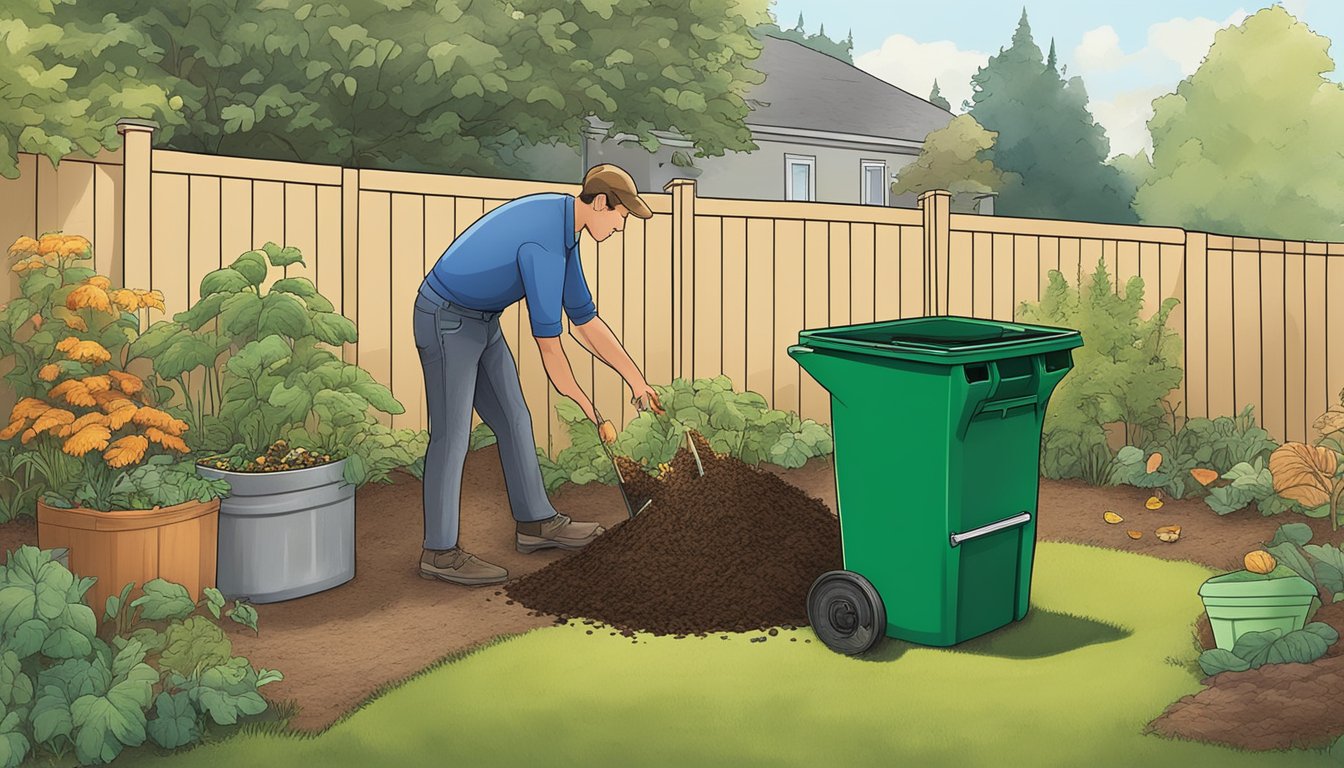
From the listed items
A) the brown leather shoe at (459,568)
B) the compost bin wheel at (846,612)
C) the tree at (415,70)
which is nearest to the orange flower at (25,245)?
the brown leather shoe at (459,568)

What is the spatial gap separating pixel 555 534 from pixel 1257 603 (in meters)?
2.79

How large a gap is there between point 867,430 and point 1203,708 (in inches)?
49.4

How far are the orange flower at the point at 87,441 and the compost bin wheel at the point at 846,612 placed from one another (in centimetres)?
258

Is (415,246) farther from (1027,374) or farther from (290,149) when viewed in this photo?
(290,149)

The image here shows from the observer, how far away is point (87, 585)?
3.05 m

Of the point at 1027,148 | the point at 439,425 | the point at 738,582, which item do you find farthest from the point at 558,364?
the point at 1027,148

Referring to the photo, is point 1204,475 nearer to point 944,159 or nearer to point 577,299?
point 577,299

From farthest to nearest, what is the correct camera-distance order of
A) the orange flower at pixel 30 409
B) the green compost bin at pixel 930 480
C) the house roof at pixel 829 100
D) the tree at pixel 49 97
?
1. the house roof at pixel 829 100
2. the tree at pixel 49 97
3. the orange flower at pixel 30 409
4. the green compost bin at pixel 930 480

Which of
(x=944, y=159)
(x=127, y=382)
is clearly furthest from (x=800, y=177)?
(x=127, y=382)

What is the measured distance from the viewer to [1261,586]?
3268 millimetres

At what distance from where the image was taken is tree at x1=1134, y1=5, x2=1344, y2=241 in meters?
21.8

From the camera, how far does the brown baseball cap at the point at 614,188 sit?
13.7ft

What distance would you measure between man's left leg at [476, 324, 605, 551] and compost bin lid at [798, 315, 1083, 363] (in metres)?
1.41

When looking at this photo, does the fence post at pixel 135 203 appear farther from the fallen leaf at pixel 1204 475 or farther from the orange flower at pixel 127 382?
the fallen leaf at pixel 1204 475
